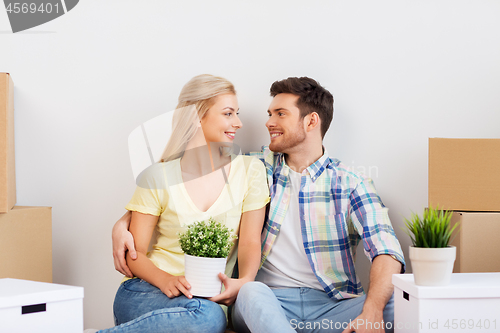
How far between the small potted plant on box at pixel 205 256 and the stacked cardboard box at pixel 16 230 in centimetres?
68

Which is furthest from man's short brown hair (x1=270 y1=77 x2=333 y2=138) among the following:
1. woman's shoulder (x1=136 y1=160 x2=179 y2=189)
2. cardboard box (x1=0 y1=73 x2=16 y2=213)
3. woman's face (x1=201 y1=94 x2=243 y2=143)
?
cardboard box (x1=0 y1=73 x2=16 y2=213)

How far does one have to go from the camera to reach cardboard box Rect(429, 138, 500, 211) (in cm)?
138

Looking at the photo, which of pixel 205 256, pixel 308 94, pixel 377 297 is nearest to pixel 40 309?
pixel 205 256

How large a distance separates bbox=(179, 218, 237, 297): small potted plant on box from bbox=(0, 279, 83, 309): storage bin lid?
0.31m

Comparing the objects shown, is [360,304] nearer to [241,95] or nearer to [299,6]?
[241,95]

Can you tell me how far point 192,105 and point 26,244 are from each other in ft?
2.65

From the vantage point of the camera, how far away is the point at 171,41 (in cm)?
176

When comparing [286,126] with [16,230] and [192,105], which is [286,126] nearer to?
[192,105]

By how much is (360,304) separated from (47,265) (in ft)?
3.81

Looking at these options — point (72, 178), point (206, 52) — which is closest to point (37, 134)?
point (72, 178)

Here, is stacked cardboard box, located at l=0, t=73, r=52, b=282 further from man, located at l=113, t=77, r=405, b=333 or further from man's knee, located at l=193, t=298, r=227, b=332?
man's knee, located at l=193, t=298, r=227, b=332

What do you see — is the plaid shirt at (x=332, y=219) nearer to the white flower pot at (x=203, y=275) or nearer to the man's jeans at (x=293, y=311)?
the man's jeans at (x=293, y=311)

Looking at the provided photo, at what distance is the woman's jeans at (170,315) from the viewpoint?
1.17m

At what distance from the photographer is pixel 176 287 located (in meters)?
1.25
